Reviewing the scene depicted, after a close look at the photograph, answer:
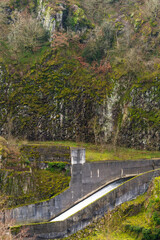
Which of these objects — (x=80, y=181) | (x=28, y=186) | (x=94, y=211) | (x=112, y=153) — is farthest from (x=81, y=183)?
(x=112, y=153)

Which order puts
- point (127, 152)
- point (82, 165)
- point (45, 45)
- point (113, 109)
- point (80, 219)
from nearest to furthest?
1. point (80, 219)
2. point (82, 165)
3. point (127, 152)
4. point (113, 109)
5. point (45, 45)

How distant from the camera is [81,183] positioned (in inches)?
739

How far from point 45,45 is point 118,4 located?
604 inches

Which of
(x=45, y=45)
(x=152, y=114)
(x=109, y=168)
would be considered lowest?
(x=109, y=168)

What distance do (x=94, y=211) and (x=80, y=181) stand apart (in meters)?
2.58

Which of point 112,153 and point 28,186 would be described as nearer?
point 28,186

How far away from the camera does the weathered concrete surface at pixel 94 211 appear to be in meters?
15.4

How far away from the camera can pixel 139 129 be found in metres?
24.9

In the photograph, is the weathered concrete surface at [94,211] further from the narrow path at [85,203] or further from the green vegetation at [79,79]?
the green vegetation at [79,79]

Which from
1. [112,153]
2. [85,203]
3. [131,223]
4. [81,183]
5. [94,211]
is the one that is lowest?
[131,223]

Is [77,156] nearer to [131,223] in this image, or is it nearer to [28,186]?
[28,186]

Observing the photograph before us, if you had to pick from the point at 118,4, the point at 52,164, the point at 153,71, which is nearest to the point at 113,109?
the point at 153,71

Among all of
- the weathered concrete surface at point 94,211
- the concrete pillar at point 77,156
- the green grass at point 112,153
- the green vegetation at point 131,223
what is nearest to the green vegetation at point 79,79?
the green grass at point 112,153

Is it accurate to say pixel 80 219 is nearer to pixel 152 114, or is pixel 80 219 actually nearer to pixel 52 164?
pixel 52 164
